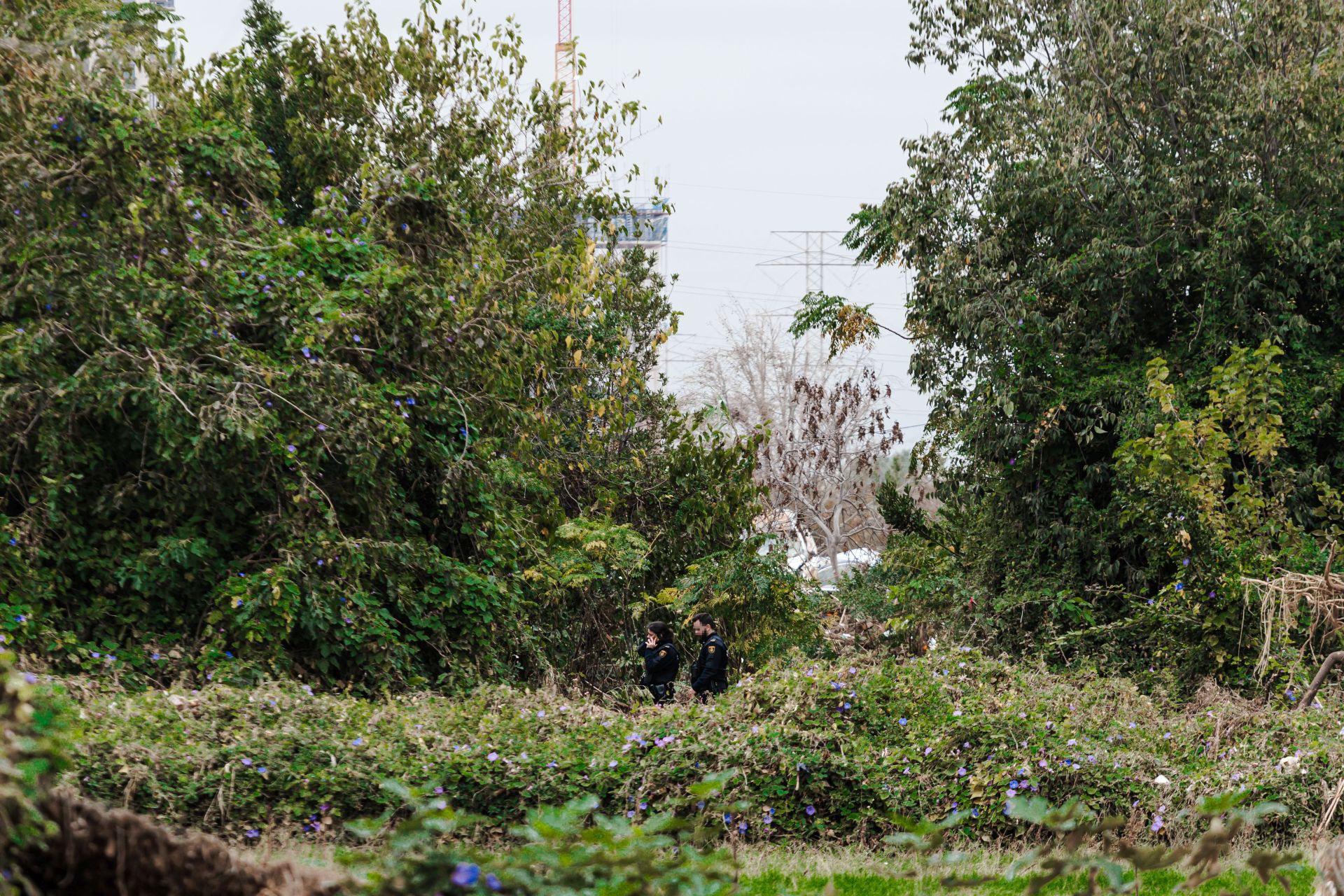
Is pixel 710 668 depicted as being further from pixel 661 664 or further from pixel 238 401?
pixel 238 401

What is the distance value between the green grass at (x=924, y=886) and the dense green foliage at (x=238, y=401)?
16.1 ft

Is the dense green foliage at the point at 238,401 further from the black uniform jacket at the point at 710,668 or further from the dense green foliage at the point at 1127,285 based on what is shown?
the dense green foliage at the point at 1127,285

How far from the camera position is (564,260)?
12852 mm

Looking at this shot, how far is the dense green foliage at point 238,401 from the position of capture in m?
8.94

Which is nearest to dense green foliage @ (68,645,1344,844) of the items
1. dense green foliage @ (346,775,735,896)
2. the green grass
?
the green grass

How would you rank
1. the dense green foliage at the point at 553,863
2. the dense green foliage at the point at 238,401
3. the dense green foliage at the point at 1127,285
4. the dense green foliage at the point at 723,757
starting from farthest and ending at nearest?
the dense green foliage at the point at 1127,285, the dense green foliage at the point at 238,401, the dense green foliage at the point at 723,757, the dense green foliage at the point at 553,863

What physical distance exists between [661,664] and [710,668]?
0.51m

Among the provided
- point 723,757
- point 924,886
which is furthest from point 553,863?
point 723,757

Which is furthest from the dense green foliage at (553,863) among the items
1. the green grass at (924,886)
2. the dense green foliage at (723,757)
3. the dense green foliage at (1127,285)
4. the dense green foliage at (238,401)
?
the dense green foliage at (1127,285)

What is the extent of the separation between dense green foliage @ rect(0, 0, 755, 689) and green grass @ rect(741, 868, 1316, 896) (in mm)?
4905

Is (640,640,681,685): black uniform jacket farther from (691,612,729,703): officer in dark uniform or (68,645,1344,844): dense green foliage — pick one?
(68,645,1344,844): dense green foliage

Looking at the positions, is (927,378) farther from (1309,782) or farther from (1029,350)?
(1309,782)

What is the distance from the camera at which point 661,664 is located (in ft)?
32.5

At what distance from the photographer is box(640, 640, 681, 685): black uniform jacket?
32.5 feet
